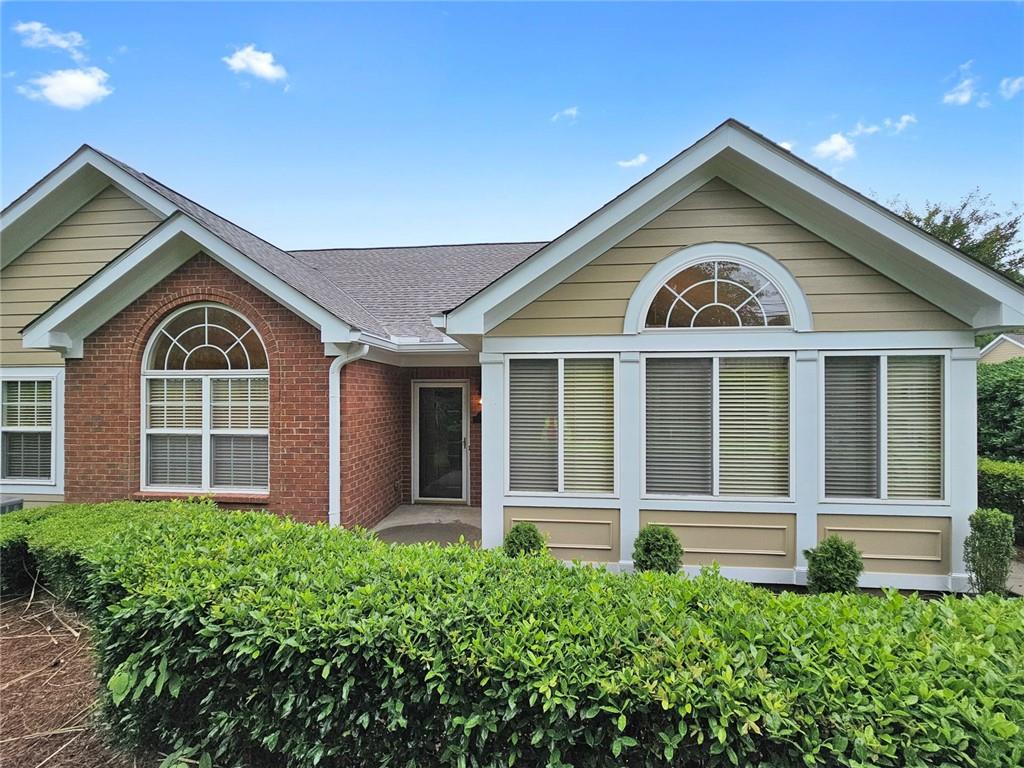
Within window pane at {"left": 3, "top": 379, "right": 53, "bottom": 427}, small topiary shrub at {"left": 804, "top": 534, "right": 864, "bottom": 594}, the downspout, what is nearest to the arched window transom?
small topiary shrub at {"left": 804, "top": 534, "right": 864, "bottom": 594}

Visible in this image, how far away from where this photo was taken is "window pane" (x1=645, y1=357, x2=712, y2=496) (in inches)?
206

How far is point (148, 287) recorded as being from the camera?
622cm

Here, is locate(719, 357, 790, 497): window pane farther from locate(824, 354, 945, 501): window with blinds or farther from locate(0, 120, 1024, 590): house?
locate(824, 354, 945, 501): window with blinds

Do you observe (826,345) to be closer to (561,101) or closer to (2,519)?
(561,101)

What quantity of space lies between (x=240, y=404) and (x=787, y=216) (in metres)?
7.44

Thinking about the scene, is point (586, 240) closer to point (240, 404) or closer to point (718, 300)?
point (718, 300)

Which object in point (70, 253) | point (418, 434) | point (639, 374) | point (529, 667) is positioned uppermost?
point (70, 253)

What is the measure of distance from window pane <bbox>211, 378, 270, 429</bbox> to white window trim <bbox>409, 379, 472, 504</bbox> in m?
2.81

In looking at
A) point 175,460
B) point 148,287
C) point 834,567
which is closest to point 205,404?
point 175,460

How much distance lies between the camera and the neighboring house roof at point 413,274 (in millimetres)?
8188

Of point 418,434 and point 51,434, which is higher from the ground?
point 51,434

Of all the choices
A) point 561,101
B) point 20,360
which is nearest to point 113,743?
point 20,360

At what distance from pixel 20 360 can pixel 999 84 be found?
757 inches

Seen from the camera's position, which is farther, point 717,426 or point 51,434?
point 51,434
